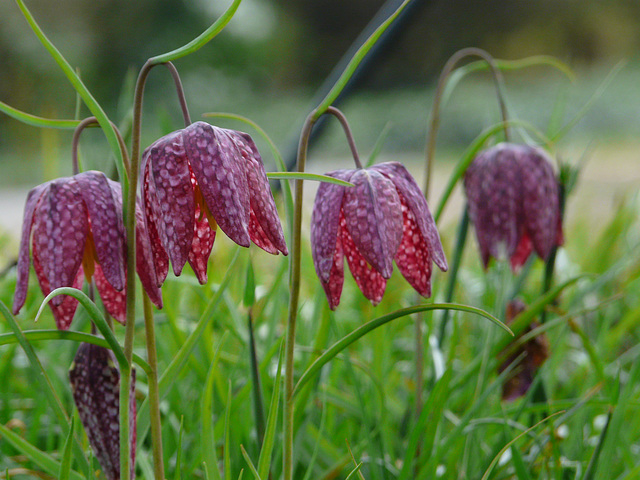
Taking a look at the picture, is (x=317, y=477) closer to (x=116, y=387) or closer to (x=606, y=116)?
(x=116, y=387)

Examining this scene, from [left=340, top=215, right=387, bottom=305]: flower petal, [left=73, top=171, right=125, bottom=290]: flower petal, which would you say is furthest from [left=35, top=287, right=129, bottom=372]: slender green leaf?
[left=340, top=215, right=387, bottom=305]: flower petal

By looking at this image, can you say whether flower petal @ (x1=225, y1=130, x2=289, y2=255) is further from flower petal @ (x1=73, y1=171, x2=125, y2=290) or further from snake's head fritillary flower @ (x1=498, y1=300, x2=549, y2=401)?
snake's head fritillary flower @ (x1=498, y1=300, x2=549, y2=401)

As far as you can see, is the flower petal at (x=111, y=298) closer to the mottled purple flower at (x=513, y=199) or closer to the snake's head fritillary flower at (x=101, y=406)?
the snake's head fritillary flower at (x=101, y=406)

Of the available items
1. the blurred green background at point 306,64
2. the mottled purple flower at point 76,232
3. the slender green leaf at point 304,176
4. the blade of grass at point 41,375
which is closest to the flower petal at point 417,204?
the slender green leaf at point 304,176

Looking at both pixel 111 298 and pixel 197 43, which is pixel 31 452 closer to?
pixel 111 298

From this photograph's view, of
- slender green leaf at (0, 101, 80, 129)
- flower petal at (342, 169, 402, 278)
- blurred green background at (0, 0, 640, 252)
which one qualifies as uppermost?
blurred green background at (0, 0, 640, 252)

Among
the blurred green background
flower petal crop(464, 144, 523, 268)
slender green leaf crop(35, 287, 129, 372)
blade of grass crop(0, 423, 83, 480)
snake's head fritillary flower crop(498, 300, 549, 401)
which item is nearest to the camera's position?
slender green leaf crop(35, 287, 129, 372)

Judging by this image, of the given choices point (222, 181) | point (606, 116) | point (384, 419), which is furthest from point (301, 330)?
point (606, 116)
